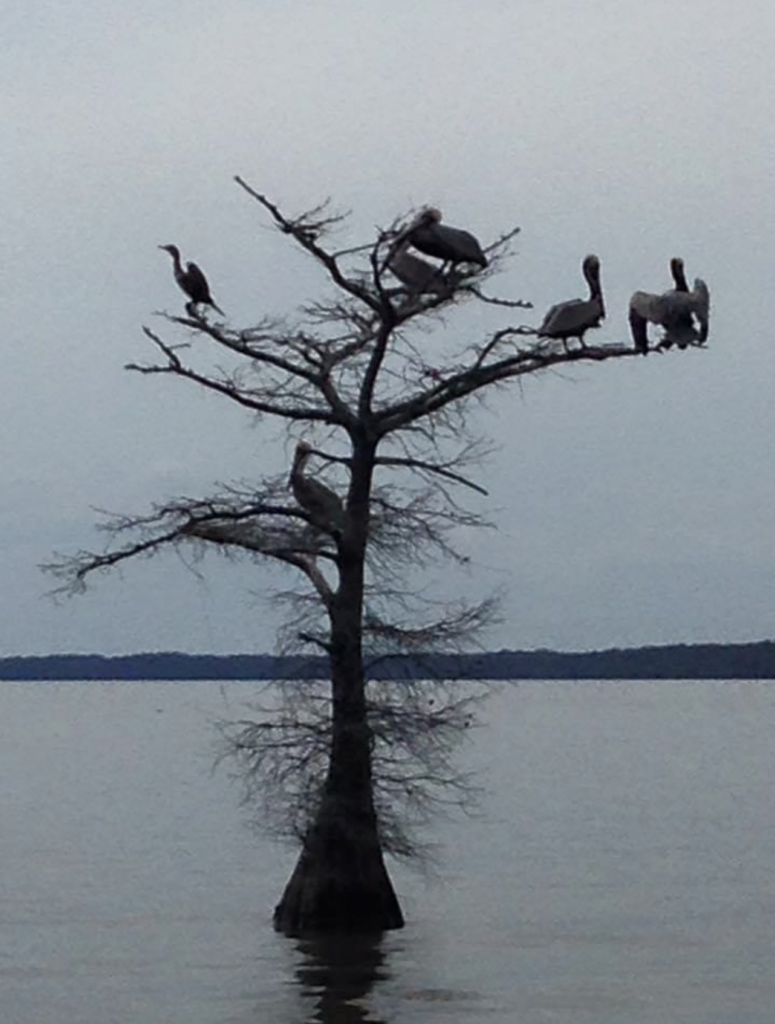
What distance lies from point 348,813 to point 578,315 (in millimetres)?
6150

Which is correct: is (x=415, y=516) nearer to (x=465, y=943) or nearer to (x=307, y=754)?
(x=307, y=754)

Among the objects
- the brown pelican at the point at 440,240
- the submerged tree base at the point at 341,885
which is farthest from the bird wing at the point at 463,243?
the submerged tree base at the point at 341,885

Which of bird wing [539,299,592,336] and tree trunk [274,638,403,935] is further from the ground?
bird wing [539,299,592,336]

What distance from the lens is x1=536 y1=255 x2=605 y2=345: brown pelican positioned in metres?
29.6

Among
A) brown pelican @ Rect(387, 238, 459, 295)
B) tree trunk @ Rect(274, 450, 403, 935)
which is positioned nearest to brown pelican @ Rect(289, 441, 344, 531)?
tree trunk @ Rect(274, 450, 403, 935)

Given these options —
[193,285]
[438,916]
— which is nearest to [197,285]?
[193,285]

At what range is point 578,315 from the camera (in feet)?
97.2

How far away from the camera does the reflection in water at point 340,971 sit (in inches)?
1153

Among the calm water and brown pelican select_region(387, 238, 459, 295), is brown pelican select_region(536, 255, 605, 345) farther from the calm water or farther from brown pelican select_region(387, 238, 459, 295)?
the calm water

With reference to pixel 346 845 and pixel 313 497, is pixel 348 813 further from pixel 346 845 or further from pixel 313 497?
pixel 313 497

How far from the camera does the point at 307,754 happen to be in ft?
101

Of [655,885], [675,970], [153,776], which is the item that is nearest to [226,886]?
[655,885]

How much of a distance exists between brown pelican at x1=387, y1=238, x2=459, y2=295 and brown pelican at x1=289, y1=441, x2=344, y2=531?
2531mm

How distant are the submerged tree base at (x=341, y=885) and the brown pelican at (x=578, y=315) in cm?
607
